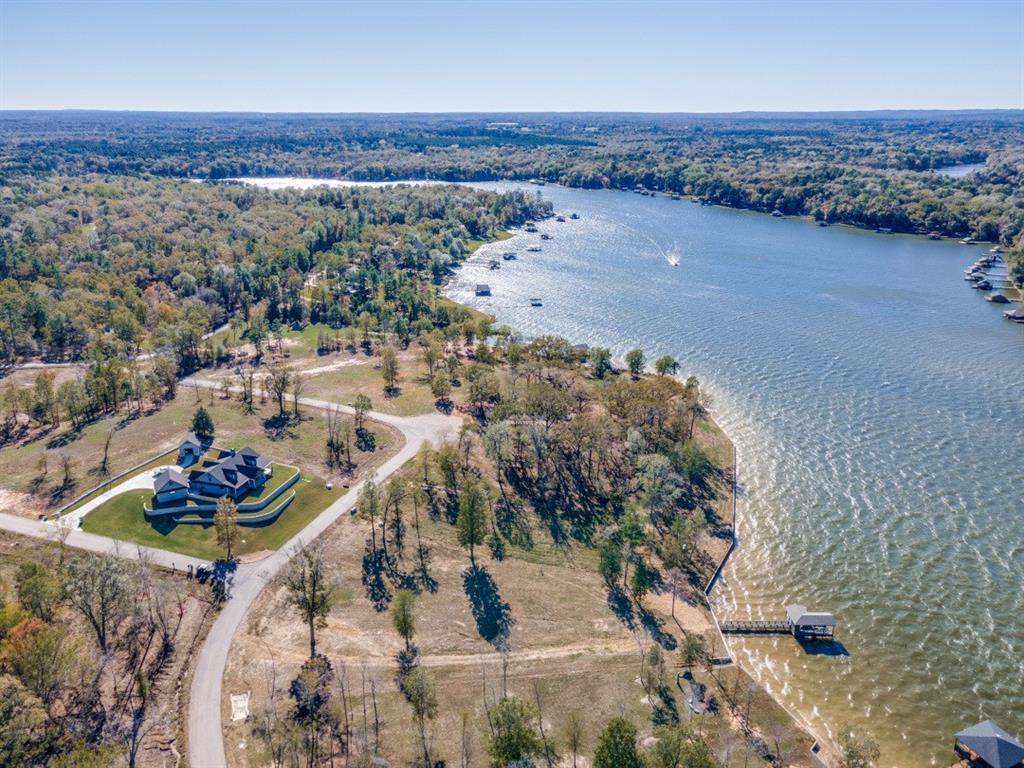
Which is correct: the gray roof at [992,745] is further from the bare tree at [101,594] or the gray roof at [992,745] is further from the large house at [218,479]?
the large house at [218,479]

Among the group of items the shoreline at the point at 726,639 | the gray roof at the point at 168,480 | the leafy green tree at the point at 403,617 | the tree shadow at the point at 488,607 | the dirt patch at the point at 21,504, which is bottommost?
the shoreline at the point at 726,639

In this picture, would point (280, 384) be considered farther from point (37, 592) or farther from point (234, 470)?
point (37, 592)

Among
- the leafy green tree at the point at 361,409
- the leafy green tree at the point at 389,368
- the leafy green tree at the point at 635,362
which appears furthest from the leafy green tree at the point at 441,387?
the leafy green tree at the point at 635,362

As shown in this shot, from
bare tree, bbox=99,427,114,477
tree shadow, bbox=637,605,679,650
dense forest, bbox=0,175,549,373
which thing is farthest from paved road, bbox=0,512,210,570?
dense forest, bbox=0,175,549,373

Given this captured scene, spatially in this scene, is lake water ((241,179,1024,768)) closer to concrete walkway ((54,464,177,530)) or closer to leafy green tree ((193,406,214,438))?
concrete walkway ((54,464,177,530))

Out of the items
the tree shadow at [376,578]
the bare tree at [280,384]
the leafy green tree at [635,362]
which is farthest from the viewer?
the leafy green tree at [635,362]

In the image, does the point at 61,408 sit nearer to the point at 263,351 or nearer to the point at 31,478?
the point at 31,478

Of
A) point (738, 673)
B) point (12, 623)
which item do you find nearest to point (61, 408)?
point (12, 623)
